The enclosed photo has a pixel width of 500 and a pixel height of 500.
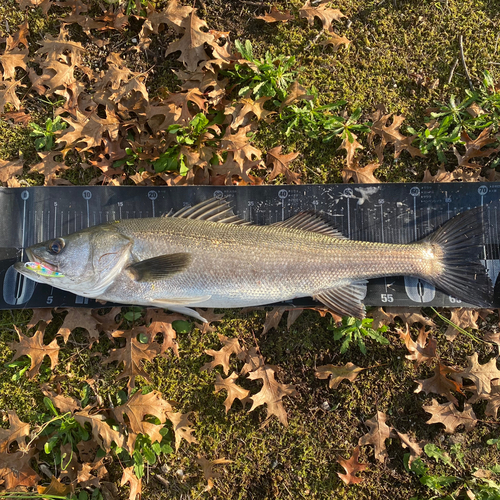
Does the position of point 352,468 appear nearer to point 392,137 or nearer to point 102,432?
point 102,432

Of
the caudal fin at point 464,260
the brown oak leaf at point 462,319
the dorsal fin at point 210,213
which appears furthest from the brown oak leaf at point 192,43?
the brown oak leaf at point 462,319

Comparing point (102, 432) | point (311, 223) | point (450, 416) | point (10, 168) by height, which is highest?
point (10, 168)

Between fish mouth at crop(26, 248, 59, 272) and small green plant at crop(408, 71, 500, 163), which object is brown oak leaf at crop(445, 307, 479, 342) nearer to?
small green plant at crop(408, 71, 500, 163)

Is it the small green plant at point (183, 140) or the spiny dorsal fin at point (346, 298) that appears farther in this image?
the small green plant at point (183, 140)

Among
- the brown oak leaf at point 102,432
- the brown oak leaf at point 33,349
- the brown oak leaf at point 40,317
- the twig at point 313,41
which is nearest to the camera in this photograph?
the brown oak leaf at point 102,432

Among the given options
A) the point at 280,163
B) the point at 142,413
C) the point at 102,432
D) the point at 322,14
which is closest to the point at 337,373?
the point at 142,413

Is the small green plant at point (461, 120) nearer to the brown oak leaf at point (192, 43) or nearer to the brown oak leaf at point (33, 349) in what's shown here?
the brown oak leaf at point (192, 43)
